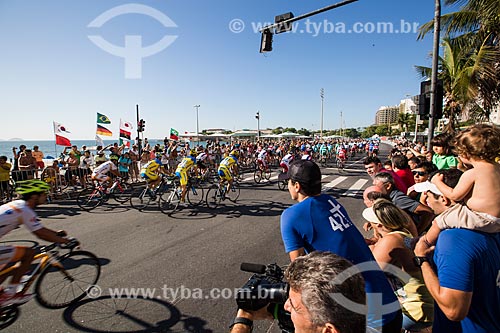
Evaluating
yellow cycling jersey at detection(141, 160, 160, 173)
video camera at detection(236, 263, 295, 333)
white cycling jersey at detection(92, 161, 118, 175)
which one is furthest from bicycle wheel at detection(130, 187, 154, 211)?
video camera at detection(236, 263, 295, 333)

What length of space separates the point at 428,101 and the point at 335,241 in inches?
288

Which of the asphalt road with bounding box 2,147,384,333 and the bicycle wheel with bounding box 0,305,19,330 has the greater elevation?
the bicycle wheel with bounding box 0,305,19,330

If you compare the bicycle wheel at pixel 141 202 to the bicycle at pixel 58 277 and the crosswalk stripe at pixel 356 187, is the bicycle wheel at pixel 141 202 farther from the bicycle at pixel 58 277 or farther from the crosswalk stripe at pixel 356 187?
the crosswalk stripe at pixel 356 187

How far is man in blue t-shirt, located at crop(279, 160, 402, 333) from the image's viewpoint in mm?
1674

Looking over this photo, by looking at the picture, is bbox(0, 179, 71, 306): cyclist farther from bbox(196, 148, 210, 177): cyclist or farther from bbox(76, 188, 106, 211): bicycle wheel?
bbox(196, 148, 210, 177): cyclist

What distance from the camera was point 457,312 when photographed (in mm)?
1388

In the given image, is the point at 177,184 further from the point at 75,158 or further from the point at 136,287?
the point at 75,158

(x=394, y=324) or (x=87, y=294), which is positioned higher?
(x=394, y=324)

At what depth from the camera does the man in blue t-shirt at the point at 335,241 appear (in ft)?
5.49

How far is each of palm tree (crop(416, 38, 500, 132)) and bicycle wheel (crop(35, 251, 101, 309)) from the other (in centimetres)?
1378

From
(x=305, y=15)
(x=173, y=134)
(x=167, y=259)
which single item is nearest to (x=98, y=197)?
(x=167, y=259)

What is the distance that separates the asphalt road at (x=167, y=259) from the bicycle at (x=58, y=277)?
0.43ft

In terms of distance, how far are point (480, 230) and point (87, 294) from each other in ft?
15.6

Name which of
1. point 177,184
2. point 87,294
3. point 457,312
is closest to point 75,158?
point 177,184
